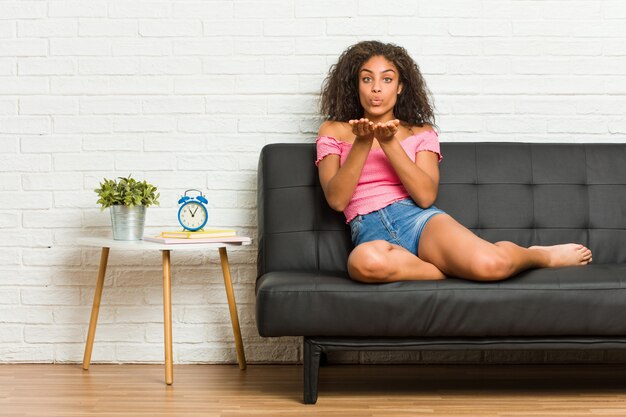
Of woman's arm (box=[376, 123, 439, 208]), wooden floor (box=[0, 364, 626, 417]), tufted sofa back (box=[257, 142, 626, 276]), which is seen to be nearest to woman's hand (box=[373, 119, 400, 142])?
woman's arm (box=[376, 123, 439, 208])

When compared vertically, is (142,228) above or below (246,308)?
above

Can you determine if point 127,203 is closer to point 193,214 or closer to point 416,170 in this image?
point 193,214

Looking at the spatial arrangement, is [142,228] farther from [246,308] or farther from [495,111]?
[495,111]

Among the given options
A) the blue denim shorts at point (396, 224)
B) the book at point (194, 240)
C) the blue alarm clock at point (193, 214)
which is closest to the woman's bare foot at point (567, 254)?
the blue denim shorts at point (396, 224)

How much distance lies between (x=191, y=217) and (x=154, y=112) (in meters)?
0.53

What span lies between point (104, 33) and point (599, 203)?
1.97 meters

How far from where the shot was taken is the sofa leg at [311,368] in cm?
253

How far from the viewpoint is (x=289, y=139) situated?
3.31m

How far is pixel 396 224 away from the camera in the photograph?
9.33 feet

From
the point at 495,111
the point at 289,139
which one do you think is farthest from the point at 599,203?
the point at 289,139

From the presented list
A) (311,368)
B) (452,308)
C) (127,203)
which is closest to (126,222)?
(127,203)

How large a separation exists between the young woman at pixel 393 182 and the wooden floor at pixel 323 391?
1.28 feet

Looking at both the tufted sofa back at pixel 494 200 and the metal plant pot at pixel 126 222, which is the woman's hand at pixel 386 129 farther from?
the metal plant pot at pixel 126 222

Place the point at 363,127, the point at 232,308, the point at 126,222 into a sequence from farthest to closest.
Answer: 1. the point at 232,308
2. the point at 126,222
3. the point at 363,127
